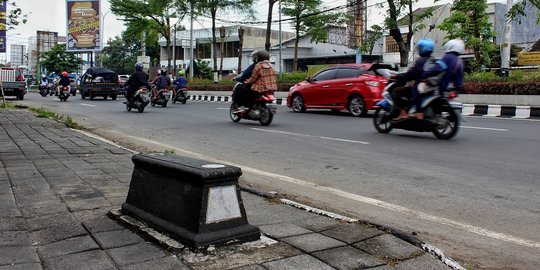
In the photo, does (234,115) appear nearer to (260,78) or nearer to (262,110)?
(262,110)

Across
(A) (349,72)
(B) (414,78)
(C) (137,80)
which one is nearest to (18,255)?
(B) (414,78)

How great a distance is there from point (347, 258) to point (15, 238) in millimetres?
2050

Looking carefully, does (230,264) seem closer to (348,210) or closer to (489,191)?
(348,210)

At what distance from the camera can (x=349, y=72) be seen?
1411cm

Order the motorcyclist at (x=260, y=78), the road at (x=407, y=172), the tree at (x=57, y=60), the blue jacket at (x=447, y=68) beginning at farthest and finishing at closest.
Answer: the tree at (x=57, y=60)
the motorcyclist at (x=260, y=78)
the blue jacket at (x=447, y=68)
the road at (x=407, y=172)

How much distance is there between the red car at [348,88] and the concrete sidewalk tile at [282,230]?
1033 cm

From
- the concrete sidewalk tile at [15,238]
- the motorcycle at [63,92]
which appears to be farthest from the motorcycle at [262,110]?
the motorcycle at [63,92]

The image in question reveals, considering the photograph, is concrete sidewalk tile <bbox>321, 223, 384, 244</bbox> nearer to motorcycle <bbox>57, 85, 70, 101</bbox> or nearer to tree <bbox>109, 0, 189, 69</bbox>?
motorcycle <bbox>57, 85, 70, 101</bbox>

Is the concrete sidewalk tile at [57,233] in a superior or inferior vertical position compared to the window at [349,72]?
inferior

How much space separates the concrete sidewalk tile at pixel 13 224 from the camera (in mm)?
3340

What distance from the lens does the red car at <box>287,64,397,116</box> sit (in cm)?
1346

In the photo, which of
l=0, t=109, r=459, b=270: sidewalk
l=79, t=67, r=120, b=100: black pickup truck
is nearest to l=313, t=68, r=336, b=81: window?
l=0, t=109, r=459, b=270: sidewalk

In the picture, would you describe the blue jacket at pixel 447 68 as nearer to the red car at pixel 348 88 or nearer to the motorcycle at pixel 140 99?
the red car at pixel 348 88

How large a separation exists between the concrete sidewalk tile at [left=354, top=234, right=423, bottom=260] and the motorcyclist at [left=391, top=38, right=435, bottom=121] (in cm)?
619
